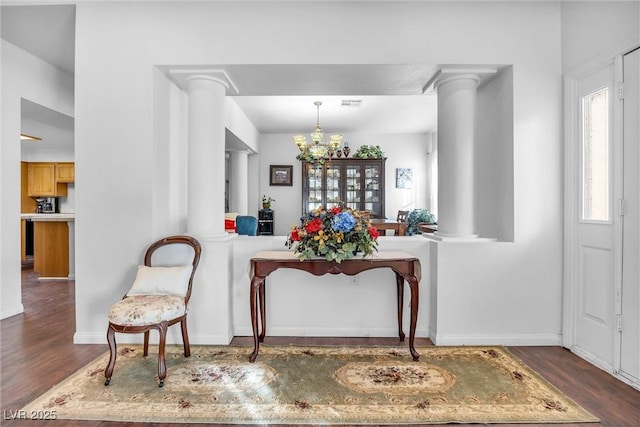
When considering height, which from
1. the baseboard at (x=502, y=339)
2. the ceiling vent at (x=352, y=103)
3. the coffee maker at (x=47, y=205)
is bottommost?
the baseboard at (x=502, y=339)

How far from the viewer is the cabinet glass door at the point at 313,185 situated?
7.44m

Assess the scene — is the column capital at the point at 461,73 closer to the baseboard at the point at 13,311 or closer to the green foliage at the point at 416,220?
the green foliage at the point at 416,220

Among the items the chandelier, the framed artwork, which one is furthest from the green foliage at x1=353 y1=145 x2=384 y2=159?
the chandelier

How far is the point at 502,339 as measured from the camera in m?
2.88

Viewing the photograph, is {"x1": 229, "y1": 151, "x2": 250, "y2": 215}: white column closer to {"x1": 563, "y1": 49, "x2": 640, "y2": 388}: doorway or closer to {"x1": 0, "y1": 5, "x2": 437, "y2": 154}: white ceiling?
{"x1": 0, "y1": 5, "x2": 437, "y2": 154}: white ceiling

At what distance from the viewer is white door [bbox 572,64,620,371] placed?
2.45 m

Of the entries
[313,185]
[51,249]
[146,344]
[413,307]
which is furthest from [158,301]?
[313,185]

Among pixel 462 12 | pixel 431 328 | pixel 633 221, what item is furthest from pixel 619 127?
pixel 431 328

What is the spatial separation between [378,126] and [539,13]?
163 inches

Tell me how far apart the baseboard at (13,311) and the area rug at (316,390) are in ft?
6.08

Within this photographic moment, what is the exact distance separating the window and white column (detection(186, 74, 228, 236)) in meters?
2.97

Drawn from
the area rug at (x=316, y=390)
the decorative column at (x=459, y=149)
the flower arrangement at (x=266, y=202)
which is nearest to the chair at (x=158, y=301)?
the area rug at (x=316, y=390)

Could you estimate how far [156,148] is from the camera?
116 inches

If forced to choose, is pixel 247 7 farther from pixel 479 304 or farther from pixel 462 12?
pixel 479 304
